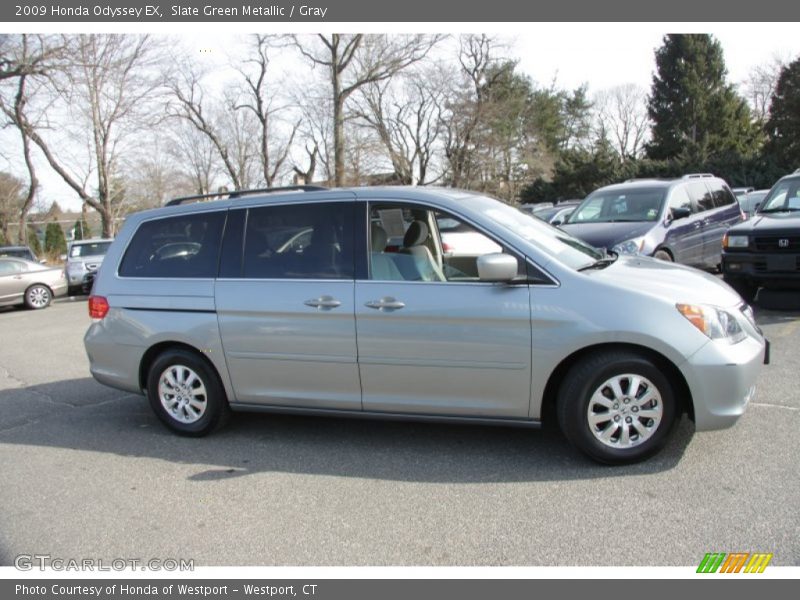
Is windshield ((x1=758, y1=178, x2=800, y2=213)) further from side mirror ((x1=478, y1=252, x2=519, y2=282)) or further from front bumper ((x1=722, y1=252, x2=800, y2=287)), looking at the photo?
side mirror ((x1=478, y1=252, x2=519, y2=282))

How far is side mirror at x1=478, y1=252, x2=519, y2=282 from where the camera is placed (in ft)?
12.6

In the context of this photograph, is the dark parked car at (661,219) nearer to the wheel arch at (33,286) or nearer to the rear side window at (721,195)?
the rear side window at (721,195)

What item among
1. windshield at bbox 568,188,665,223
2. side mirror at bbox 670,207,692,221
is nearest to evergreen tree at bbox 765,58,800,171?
windshield at bbox 568,188,665,223

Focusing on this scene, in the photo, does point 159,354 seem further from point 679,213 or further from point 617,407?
point 679,213

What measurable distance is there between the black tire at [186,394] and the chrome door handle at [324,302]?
1077mm

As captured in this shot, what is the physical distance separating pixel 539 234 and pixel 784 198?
6253 millimetres

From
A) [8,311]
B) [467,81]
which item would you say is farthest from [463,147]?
[8,311]

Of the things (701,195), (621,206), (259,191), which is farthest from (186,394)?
(701,195)

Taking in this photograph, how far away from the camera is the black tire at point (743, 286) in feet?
26.9

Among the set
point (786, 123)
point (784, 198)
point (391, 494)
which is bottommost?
point (391, 494)

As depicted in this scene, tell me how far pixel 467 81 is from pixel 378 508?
37284mm

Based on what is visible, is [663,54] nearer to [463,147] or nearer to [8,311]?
[463,147]

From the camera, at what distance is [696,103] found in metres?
43.1

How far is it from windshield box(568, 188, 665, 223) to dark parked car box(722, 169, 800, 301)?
47.1 inches
